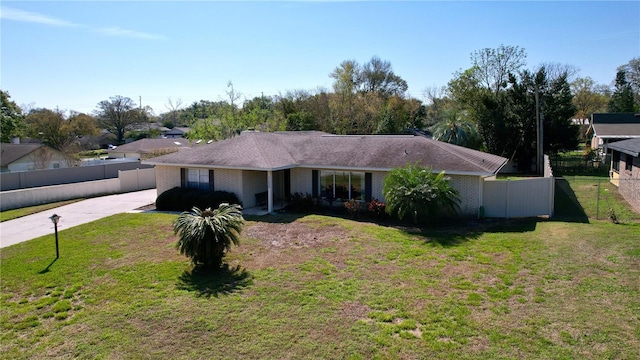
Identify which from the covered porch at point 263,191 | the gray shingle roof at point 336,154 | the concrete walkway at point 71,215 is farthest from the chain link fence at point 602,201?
the concrete walkway at point 71,215

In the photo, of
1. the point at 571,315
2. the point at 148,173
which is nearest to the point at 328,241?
the point at 571,315

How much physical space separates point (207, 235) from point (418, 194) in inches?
306

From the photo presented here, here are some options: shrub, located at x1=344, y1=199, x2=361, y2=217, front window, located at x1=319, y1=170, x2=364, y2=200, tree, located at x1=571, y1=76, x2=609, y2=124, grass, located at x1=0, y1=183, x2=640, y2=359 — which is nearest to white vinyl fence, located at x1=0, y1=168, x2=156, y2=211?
grass, located at x1=0, y1=183, x2=640, y2=359

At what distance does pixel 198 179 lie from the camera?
21219 millimetres

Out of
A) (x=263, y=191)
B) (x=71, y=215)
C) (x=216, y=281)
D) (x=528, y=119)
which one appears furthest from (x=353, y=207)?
(x=528, y=119)

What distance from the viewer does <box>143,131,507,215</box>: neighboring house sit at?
17.6 metres

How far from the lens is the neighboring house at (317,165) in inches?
693

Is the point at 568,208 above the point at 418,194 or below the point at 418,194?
below

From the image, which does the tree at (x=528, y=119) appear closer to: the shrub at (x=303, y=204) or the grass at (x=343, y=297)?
the grass at (x=343, y=297)

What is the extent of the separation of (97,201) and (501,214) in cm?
2144

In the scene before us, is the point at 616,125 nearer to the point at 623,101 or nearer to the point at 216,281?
the point at 623,101

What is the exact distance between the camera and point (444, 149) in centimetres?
1866

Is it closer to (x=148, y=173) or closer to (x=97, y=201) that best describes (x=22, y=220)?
(x=97, y=201)

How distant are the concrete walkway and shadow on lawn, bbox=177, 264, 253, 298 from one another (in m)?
9.51
